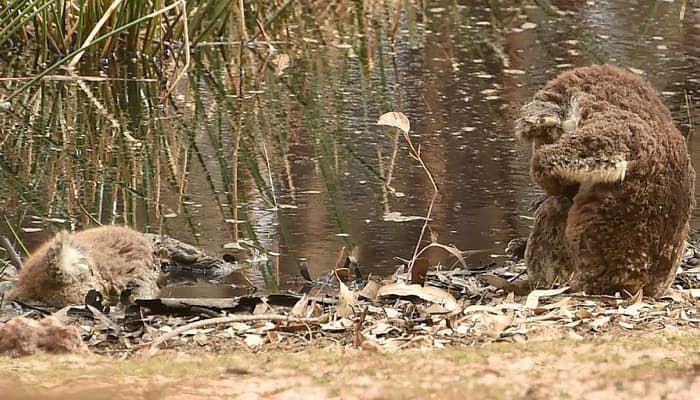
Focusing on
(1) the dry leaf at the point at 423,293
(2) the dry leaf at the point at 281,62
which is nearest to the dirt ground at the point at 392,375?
(1) the dry leaf at the point at 423,293

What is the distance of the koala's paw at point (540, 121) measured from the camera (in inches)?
181

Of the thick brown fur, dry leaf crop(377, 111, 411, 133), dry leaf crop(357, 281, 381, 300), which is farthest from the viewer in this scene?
dry leaf crop(377, 111, 411, 133)

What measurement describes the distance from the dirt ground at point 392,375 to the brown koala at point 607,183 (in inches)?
46.7

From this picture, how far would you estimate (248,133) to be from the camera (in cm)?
828

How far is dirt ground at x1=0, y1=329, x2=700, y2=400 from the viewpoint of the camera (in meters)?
2.63

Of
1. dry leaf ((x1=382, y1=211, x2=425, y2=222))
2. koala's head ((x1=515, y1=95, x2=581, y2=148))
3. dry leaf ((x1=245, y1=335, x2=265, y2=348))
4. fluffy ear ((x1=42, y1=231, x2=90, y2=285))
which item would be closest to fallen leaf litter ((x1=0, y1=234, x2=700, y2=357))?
dry leaf ((x1=245, y1=335, x2=265, y2=348))

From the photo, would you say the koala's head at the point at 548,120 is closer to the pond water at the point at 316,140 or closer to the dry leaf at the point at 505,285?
the dry leaf at the point at 505,285

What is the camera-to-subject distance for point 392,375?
112 inches

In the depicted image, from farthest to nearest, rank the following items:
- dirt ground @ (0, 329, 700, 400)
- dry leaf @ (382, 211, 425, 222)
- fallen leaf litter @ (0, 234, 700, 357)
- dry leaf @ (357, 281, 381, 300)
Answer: dry leaf @ (382, 211, 425, 222) → dry leaf @ (357, 281, 381, 300) → fallen leaf litter @ (0, 234, 700, 357) → dirt ground @ (0, 329, 700, 400)

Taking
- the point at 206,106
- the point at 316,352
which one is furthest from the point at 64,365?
the point at 206,106

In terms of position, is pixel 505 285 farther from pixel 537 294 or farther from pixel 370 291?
pixel 370 291

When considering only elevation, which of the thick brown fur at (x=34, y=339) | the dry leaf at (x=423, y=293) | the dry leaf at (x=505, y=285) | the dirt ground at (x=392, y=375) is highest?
the dirt ground at (x=392, y=375)

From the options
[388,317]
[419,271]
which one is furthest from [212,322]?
[419,271]

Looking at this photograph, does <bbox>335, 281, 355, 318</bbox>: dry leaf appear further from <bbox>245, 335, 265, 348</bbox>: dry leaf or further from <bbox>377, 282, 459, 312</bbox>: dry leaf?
<bbox>245, 335, 265, 348</bbox>: dry leaf
